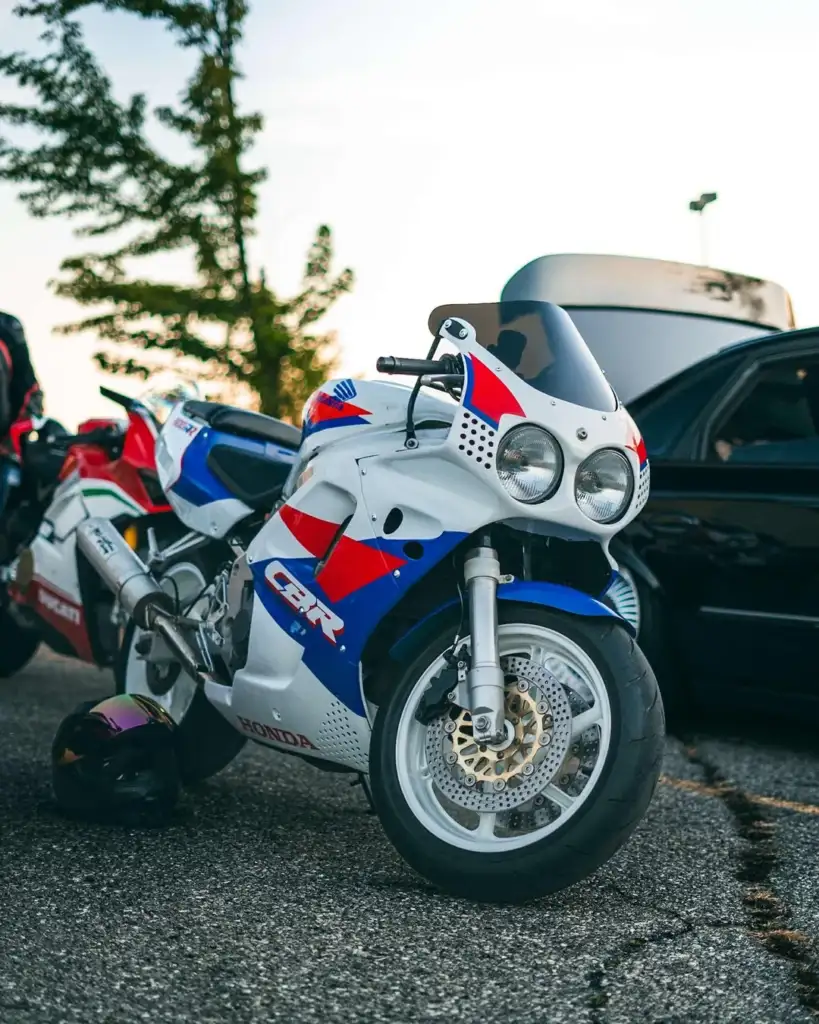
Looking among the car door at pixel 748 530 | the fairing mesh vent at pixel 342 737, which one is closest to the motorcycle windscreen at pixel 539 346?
the fairing mesh vent at pixel 342 737

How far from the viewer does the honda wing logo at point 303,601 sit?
3268 mm

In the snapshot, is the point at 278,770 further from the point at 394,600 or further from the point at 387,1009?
the point at 387,1009

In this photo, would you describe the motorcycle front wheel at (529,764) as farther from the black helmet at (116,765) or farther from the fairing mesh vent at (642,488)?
the black helmet at (116,765)

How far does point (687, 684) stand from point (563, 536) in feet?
7.93

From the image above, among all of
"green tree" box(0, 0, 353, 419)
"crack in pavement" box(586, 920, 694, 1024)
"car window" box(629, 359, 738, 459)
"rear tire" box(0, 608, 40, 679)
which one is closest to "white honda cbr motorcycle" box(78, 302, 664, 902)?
"crack in pavement" box(586, 920, 694, 1024)

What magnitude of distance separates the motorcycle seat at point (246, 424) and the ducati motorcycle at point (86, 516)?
1.56 feet

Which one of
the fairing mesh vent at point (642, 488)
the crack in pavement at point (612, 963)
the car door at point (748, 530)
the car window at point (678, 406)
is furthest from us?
the car window at point (678, 406)

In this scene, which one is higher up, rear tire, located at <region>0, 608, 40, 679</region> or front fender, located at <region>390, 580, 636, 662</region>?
front fender, located at <region>390, 580, 636, 662</region>

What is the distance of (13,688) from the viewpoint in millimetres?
6379

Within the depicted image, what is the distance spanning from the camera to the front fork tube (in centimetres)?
293

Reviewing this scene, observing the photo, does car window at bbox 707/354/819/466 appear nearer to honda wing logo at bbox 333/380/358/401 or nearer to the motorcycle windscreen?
the motorcycle windscreen

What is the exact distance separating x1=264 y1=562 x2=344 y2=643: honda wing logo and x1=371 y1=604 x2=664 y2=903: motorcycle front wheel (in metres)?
0.23

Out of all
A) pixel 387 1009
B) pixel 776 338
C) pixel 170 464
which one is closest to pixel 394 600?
pixel 387 1009

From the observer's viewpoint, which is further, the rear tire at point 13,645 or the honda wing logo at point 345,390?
the rear tire at point 13,645
